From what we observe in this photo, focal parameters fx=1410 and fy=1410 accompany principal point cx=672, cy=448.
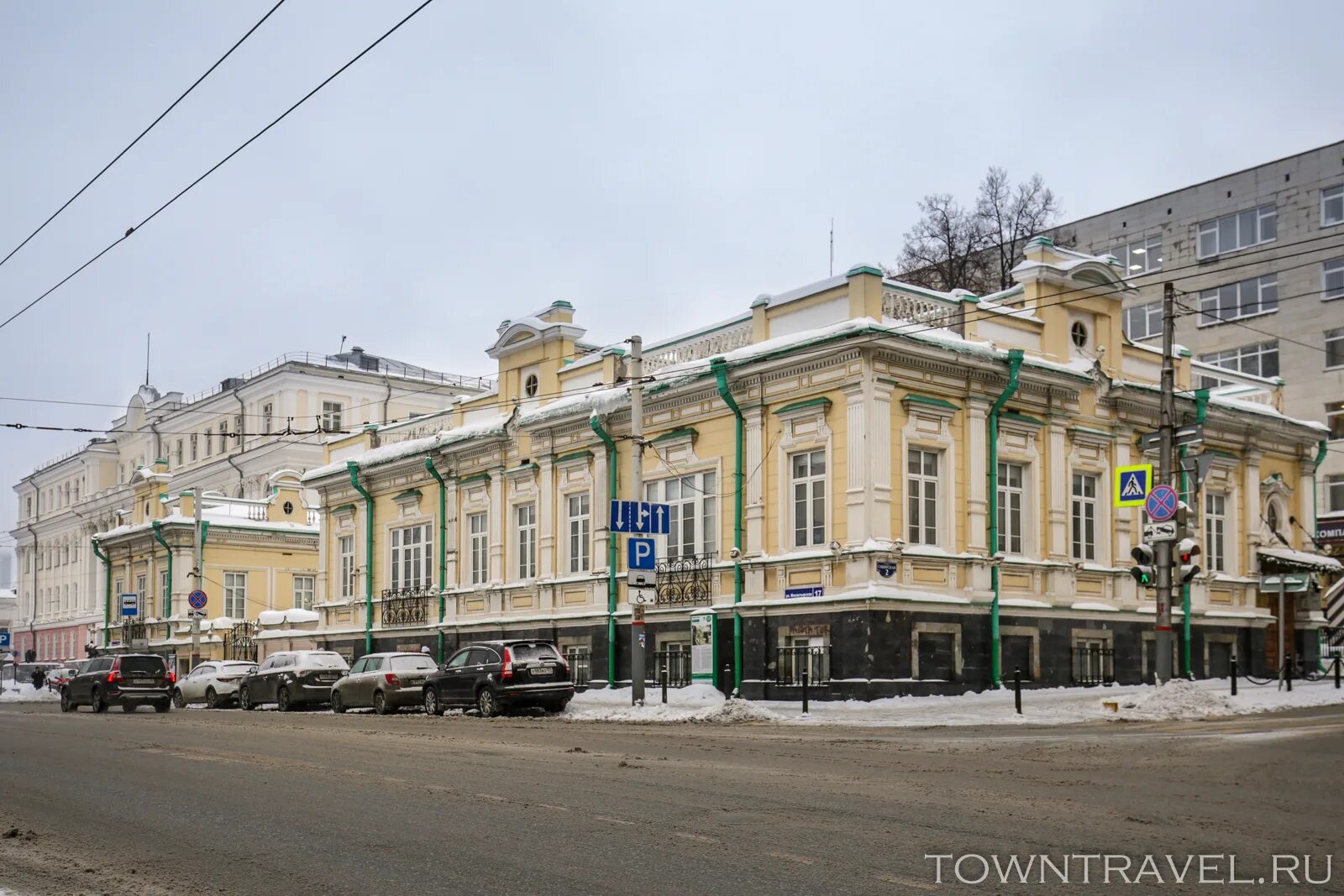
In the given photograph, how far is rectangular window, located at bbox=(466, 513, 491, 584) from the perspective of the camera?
128 feet

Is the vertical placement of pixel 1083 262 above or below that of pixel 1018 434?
above

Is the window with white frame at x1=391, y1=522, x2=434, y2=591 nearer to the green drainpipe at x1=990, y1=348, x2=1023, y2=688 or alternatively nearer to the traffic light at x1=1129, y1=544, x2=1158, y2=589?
the green drainpipe at x1=990, y1=348, x2=1023, y2=688

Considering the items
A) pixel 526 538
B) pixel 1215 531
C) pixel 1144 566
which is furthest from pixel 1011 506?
pixel 526 538

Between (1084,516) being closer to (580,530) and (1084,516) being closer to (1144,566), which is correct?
(1144,566)

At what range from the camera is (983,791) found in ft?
39.4

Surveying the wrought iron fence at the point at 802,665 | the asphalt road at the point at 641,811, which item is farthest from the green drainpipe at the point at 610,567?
the asphalt road at the point at 641,811

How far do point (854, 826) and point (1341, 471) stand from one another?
1949 inches

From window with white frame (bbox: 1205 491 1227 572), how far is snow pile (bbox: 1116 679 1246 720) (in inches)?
474

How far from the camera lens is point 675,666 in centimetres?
3262

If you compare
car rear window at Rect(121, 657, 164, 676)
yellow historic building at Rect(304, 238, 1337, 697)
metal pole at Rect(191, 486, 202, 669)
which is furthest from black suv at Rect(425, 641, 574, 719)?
metal pole at Rect(191, 486, 202, 669)

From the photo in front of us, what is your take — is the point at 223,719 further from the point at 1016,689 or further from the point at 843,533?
the point at 1016,689

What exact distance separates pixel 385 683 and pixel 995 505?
13.9 metres

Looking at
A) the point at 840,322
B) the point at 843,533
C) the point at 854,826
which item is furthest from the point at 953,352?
the point at 854,826

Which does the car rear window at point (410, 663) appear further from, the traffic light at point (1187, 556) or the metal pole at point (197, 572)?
the metal pole at point (197, 572)
